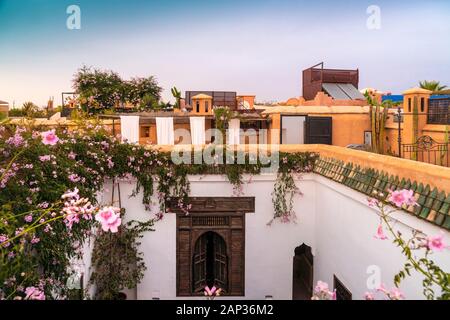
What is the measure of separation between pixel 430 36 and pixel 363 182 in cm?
783

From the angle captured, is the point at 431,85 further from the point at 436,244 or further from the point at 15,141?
the point at 15,141

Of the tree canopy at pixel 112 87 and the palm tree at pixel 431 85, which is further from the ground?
the tree canopy at pixel 112 87

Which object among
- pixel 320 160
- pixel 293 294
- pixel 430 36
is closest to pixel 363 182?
pixel 320 160

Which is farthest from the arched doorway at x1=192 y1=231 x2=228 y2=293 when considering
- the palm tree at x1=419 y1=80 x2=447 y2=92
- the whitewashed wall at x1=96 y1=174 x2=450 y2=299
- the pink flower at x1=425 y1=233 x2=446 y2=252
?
the palm tree at x1=419 y1=80 x2=447 y2=92

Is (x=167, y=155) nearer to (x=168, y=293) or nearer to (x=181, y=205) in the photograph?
(x=181, y=205)

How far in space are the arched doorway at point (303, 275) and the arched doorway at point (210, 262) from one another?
5.56 ft

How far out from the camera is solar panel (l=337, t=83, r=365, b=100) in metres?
20.6

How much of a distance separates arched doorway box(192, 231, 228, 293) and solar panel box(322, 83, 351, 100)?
13740 millimetres

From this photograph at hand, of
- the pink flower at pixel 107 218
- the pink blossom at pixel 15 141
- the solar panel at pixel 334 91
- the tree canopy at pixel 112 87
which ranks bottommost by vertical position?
the pink flower at pixel 107 218

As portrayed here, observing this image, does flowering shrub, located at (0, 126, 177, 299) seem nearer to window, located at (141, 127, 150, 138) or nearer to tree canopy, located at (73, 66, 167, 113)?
window, located at (141, 127, 150, 138)

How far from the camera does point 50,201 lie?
15.8 ft

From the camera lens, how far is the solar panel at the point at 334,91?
20.1 metres

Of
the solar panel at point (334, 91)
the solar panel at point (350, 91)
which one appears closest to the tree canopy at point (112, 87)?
the solar panel at point (334, 91)

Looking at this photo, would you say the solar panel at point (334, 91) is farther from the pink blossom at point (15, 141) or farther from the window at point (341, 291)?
the pink blossom at point (15, 141)
